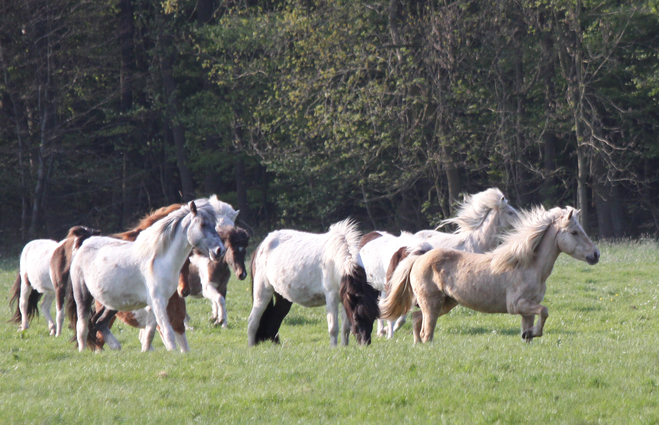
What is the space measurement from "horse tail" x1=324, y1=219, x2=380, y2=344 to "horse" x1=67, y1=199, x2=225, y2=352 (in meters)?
1.38

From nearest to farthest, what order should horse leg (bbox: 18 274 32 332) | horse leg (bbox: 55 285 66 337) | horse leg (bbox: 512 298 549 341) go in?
horse leg (bbox: 512 298 549 341) < horse leg (bbox: 55 285 66 337) < horse leg (bbox: 18 274 32 332)

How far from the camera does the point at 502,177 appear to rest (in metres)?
30.4

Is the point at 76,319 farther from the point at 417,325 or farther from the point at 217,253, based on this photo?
the point at 417,325

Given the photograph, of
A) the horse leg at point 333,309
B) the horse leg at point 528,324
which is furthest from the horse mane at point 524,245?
the horse leg at point 333,309

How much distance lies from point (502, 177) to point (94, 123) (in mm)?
18766

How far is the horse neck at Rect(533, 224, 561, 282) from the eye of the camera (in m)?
8.08

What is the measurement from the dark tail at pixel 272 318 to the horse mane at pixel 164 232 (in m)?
1.34

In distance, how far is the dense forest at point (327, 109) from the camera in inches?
1003

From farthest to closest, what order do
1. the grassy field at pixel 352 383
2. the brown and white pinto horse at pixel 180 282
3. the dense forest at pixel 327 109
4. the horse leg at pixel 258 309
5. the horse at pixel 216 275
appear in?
the dense forest at pixel 327 109
the horse at pixel 216 275
the horse leg at pixel 258 309
the brown and white pinto horse at pixel 180 282
the grassy field at pixel 352 383

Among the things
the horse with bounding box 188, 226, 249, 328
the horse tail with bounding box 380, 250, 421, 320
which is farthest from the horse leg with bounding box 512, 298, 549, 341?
the horse with bounding box 188, 226, 249, 328

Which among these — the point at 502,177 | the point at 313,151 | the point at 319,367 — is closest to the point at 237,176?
the point at 313,151

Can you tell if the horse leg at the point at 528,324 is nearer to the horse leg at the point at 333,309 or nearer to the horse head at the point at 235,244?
the horse leg at the point at 333,309

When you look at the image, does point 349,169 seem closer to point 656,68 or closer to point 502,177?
point 502,177

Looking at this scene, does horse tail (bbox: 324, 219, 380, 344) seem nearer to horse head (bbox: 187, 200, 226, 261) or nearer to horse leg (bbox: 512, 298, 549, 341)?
horse head (bbox: 187, 200, 226, 261)
